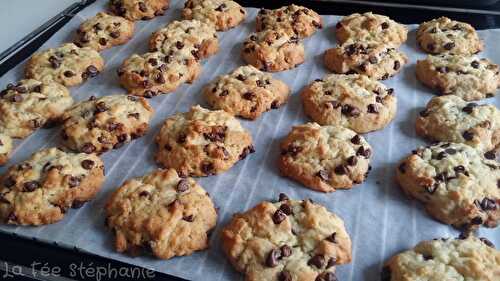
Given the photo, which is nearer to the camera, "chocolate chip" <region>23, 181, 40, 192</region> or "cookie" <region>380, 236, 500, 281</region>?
"cookie" <region>380, 236, 500, 281</region>

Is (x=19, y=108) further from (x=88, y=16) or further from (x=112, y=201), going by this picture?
(x=88, y=16)

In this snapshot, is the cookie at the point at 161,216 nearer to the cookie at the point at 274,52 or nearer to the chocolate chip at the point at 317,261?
the chocolate chip at the point at 317,261

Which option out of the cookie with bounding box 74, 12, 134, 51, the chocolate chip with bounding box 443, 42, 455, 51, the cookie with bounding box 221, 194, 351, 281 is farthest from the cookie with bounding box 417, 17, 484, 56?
the cookie with bounding box 74, 12, 134, 51

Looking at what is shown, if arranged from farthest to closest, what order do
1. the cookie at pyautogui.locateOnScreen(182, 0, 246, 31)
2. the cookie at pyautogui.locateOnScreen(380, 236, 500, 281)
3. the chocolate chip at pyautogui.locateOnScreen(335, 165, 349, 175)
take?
the cookie at pyautogui.locateOnScreen(182, 0, 246, 31)
the chocolate chip at pyautogui.locateOnScreen(335, 165, 349, 175)
the cookie at pyautogui.locateOnScreen(380, 236, 500, 281)

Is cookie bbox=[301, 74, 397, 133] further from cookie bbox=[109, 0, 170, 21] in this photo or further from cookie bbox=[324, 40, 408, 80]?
cookie bbox=[109, 0, 170, 21]

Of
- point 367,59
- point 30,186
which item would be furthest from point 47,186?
point 367,59

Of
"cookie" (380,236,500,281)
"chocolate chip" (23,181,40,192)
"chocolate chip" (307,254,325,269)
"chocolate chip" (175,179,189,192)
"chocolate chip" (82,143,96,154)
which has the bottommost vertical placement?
"cookie" (380,236,500,281)

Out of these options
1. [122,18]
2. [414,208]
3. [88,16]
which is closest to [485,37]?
[414,208]
